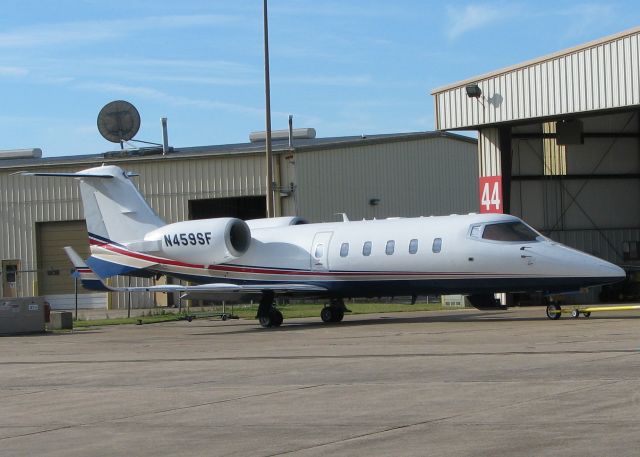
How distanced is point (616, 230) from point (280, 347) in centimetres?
2196

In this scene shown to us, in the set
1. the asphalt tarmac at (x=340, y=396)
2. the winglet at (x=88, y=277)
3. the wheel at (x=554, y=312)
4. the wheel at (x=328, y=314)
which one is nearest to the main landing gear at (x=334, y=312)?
the wheel at (x=328, y=314)

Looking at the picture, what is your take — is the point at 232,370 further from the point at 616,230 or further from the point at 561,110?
the point at 616,230

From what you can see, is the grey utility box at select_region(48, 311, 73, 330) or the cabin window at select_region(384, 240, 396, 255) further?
the grey utility box at select_region(48, 311, 73, 330)

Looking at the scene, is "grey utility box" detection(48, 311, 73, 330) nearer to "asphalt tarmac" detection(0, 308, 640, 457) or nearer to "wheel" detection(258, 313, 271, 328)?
"wheel" detection(258, 313, 271, 328)

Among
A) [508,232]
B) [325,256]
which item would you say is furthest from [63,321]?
[508,232]

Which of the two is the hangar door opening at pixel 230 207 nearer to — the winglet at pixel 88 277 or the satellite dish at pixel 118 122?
the satellite dish at pixel 118 122

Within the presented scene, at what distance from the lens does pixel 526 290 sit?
2469 cm

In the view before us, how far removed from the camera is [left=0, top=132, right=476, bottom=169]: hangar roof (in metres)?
46.5

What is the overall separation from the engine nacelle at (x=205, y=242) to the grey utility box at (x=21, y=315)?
351 centimetres

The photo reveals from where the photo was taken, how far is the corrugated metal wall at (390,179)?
45.8m

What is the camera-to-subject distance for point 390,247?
26.5 m

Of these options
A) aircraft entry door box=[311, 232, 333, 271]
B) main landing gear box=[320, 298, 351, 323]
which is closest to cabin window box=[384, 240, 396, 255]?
aircraft entry door box=[311, 232, 333, 271]

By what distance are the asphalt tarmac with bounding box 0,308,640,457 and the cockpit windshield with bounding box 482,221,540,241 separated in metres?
3.55

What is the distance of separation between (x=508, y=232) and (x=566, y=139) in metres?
12.6
